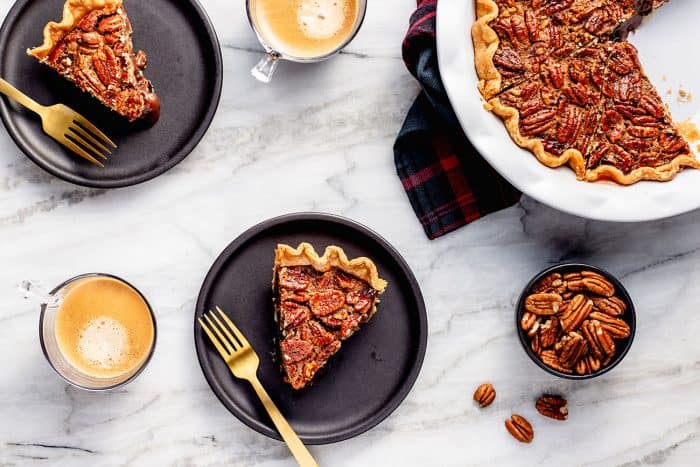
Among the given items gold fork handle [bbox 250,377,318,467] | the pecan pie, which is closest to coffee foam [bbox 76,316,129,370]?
gold fork handle [bbox 250,377,318,467]

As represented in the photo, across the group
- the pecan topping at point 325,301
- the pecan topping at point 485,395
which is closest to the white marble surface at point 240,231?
the pecan topping at point 485,395

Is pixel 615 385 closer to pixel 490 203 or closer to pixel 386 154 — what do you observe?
pixel 490 203

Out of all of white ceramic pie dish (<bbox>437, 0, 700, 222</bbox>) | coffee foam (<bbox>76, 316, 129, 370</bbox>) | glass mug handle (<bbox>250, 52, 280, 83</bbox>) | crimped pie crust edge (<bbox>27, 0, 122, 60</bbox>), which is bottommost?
coffee foam (<bbox>76, 316, 129, 370</bbox>)

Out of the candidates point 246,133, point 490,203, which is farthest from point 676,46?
point 246,133

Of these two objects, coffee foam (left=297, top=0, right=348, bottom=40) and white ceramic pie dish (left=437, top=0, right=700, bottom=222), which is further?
coffee foam (left=297, top=0, right=348, bottom=40)

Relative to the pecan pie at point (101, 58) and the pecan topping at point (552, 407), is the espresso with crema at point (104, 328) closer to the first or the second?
the pecan pie at point (101, 58)

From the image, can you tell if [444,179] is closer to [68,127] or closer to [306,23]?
Answer: [306,23]

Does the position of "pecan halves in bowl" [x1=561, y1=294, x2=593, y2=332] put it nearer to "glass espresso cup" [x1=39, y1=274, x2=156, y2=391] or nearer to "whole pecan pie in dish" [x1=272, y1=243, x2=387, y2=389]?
"whole pecan pie in dish" [x1=272, y1=243, x2=387, y2=389]
